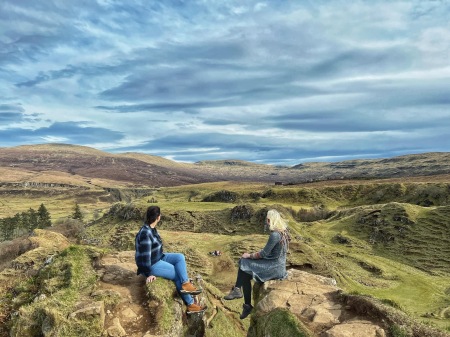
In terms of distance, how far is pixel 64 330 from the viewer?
39.4 feet

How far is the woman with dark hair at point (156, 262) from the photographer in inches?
582

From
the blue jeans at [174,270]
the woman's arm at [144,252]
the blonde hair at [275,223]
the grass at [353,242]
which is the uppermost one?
the blonde hair at [275,223]

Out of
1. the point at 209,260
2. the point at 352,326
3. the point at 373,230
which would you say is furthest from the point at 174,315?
the point at 373,230

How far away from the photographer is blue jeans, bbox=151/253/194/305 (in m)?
15.3

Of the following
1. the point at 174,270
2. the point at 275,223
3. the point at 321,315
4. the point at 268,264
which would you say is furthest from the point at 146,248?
the point at 321,315

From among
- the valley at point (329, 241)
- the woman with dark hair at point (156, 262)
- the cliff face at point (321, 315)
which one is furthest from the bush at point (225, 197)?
the cliff face at point (321, 315)

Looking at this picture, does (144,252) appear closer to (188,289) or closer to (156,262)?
(156,262)

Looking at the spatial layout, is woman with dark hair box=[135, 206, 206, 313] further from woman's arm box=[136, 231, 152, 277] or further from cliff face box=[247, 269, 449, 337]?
cliff face box=[247, 269, 449, 337]

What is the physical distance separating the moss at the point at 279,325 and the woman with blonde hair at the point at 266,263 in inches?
85.2

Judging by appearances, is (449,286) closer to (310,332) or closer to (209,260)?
(209,260)

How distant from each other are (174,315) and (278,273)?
4945 millimetres

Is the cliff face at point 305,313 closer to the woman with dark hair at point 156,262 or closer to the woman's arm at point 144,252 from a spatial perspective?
the woman with dark hair at point 156,262

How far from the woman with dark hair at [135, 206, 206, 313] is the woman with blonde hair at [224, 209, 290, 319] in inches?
68.6

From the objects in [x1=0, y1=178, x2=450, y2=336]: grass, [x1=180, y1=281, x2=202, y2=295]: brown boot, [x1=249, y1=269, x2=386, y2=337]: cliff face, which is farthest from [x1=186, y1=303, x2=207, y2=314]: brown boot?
[x1=0, y1=178, x2=450, y2=336]: grass
